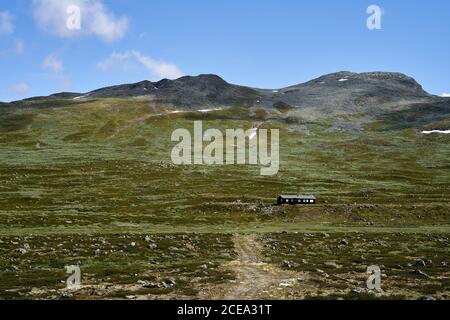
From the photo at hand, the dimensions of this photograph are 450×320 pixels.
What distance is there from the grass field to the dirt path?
69 centimetres

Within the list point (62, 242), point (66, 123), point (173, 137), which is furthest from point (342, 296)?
point (66, 123)

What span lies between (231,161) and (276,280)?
112891 mm

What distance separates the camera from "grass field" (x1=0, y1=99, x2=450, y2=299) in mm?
27531

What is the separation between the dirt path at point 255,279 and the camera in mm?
23719

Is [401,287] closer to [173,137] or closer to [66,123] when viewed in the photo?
[173,137]

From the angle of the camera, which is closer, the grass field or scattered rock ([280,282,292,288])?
scattered rock ([280,282,292,288])

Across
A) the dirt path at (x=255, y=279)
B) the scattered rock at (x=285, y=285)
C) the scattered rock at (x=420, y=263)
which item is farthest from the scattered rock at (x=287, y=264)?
the scattered rock at (x=420, y=263)

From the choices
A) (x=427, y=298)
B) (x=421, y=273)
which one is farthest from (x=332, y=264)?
(x=427, y=298)

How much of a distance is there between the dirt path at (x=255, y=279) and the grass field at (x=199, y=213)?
69 cm

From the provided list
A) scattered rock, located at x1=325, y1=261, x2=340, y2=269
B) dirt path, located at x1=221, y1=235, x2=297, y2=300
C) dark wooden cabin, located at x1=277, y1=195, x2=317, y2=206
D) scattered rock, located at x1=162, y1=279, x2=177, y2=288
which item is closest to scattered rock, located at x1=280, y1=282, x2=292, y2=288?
dirt path, located at x1=221, y1=235, x2=297, y2=300

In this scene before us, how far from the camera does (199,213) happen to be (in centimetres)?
7481

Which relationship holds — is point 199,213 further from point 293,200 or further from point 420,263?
point 420,263

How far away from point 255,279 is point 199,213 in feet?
156

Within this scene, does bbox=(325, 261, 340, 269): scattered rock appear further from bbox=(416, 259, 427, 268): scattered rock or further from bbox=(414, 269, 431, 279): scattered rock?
bbox=(416, 259, 427, 268): scattered rock
